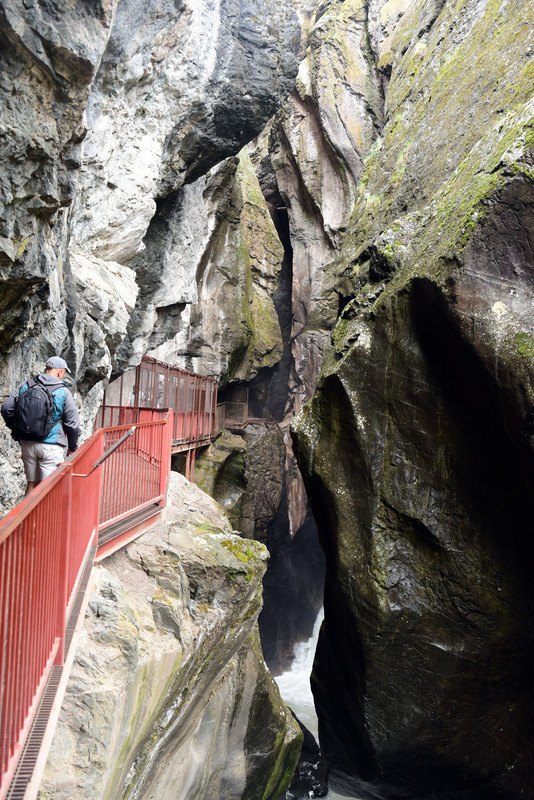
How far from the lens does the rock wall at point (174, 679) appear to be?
2.96 meters

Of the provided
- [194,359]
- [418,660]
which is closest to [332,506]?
[418,660]

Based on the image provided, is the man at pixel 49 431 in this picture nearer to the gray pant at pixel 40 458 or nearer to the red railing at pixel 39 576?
the gray pant at pixel 40 458

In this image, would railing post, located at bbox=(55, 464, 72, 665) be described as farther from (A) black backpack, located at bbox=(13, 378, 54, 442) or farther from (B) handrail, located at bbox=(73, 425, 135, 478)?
(A) black backpack, located at bbox=(13, 378, 54, 442)

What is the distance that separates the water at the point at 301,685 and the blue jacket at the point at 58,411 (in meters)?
14.4

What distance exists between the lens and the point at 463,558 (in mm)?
8141

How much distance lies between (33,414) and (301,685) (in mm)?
18533

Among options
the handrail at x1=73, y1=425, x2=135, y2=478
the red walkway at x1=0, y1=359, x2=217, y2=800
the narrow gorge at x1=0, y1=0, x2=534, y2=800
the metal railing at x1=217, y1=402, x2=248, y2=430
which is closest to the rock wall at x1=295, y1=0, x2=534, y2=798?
the narrow gorge at x1=0, y1=0, x2=534, y2=800

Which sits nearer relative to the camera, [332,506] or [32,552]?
[32,552]

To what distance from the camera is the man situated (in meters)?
4.28

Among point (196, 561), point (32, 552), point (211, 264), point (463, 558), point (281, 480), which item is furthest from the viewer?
point (281, 480)

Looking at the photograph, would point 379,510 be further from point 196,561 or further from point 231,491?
point 231,491

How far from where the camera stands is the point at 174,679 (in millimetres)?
4371

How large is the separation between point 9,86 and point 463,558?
8.27 metres

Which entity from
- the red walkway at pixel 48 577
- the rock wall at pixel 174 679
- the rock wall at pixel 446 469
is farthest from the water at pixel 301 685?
the red walkway at pixel 48 577
